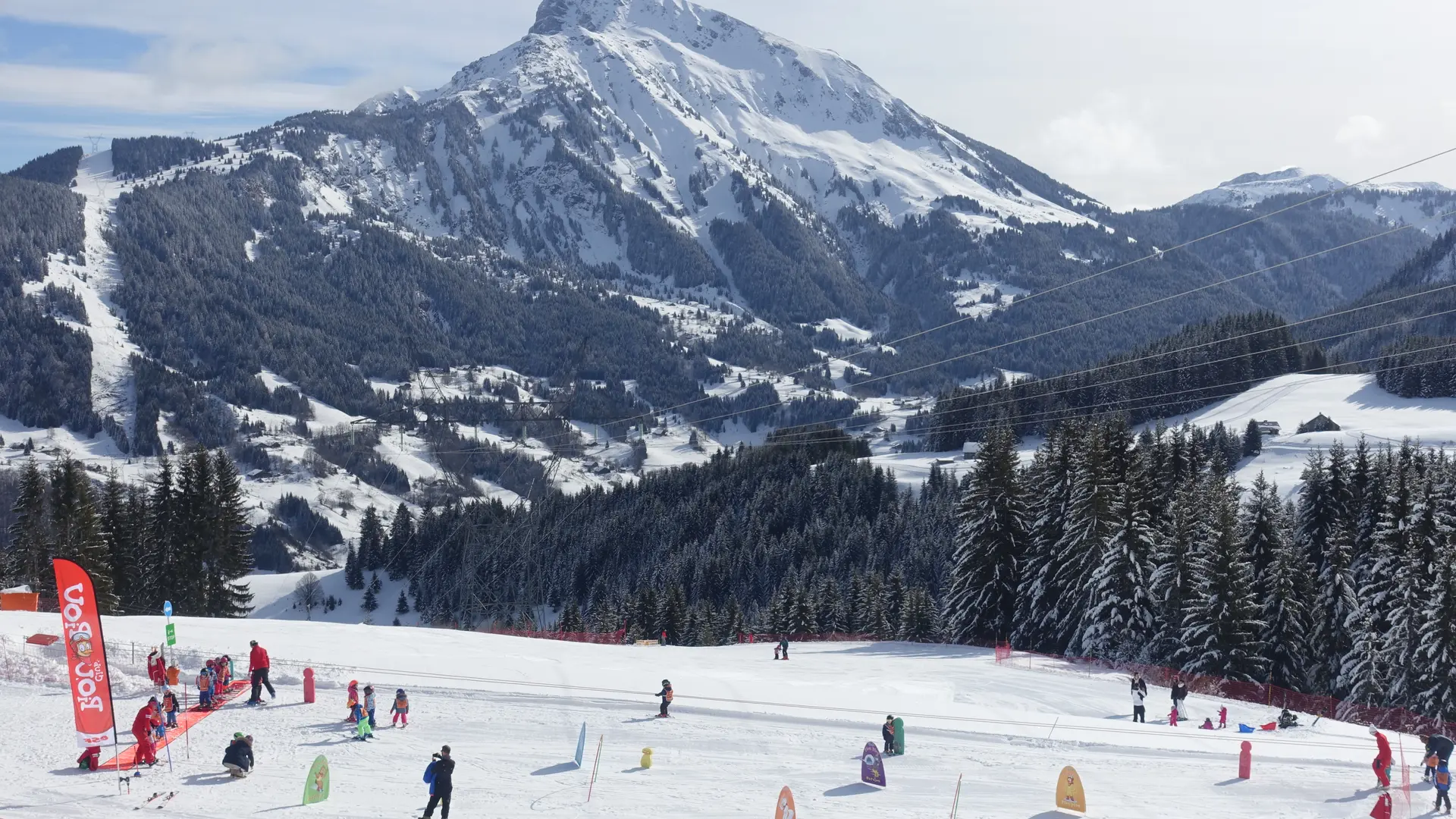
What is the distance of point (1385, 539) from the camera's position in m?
52.5

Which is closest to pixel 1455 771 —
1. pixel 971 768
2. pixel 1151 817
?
pixel 1151 817

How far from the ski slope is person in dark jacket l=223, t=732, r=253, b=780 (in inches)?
17.0

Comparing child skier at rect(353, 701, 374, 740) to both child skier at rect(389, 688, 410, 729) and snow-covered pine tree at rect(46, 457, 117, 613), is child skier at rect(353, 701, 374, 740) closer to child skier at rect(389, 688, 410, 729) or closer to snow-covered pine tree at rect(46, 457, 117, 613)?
child skier at rect(389, 688, 410, 729)

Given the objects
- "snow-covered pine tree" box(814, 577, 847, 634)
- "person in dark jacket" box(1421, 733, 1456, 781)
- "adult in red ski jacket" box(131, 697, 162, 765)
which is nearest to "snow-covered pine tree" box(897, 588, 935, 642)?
"snow-covered pine tree" box(814, 577, 847, 634)

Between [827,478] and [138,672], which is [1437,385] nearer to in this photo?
[827,478]

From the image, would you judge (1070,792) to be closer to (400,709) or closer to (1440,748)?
(1440,748)

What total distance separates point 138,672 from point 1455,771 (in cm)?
4197

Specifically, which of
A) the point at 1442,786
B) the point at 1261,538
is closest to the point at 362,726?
the point at 1442,786

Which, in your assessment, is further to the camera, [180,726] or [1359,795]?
[180,726]

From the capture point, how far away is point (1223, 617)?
163 feet

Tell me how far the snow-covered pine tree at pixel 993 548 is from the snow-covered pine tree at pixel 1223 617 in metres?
10.3

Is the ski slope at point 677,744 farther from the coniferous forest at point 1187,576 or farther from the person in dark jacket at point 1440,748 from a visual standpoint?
the coniferous forest at point 1187,576

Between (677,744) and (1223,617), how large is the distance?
27.6m

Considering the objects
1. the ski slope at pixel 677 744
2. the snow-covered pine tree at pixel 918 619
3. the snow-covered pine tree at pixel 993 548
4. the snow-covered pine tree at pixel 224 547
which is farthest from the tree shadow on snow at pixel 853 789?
the snow-covered pine tree at pixel 224 547
